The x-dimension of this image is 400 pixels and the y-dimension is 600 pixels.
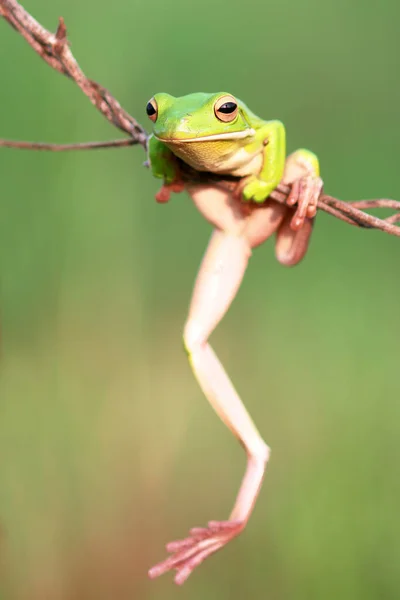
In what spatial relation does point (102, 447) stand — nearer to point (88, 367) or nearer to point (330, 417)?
point (88, 367)

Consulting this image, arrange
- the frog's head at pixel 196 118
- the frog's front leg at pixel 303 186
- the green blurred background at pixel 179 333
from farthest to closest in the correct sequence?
1. the green blurred background at pixel 179 333
2. the frog's front leg at pixel 303 186
3. the frog's head at pixel 196 118

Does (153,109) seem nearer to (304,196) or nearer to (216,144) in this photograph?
(216,144)

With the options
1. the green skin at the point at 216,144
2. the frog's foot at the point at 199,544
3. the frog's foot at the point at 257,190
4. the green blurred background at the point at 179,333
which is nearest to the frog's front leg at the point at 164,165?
the green skin at the point at 216,144

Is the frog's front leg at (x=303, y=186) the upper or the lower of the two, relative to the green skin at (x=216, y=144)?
lower

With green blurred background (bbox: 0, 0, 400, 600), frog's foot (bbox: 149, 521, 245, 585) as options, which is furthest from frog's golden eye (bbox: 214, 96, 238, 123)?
green blurred background (bbox: 0, 0, 400, 600)

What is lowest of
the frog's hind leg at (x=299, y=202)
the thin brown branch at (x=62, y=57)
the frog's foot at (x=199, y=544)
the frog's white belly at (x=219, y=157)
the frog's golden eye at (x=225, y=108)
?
the frog's foot at (x=199, y=544)

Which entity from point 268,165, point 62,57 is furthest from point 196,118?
point 62,57

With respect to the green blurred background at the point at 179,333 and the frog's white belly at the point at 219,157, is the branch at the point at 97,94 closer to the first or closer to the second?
the frog's white belly at the point at 219,157
